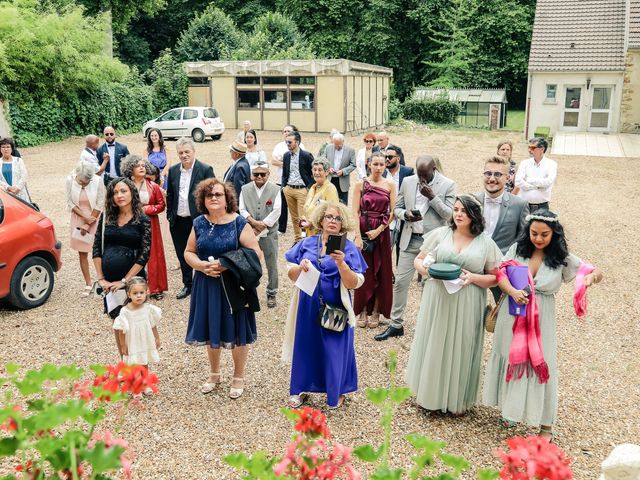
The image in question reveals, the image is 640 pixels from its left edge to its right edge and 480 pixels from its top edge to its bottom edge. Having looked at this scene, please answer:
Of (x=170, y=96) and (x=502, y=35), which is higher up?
(x=502, y=35)

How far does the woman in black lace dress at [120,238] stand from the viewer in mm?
5664

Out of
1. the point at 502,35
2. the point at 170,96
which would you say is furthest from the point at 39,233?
the point at 502,35

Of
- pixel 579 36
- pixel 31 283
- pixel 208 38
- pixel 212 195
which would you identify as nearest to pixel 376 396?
pixel 212 195

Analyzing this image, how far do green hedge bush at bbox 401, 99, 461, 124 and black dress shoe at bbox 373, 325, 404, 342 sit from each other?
30506mm

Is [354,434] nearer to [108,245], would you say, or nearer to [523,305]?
[523,305]

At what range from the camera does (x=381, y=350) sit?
6.43m

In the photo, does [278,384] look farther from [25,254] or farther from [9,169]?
[9,169]

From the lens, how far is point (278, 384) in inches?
223

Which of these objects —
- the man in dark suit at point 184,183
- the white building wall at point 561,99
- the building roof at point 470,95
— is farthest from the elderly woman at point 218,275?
the building roof at point 470,95

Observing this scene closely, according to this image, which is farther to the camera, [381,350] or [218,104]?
[218,104]

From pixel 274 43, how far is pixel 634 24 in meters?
20.7

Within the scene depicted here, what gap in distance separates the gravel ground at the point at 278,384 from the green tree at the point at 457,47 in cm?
A: 3505

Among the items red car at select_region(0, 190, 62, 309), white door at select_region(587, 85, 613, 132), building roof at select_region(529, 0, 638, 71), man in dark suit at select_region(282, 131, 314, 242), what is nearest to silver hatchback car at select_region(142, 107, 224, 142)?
building roof at select_region(529, 0, 638, 71)

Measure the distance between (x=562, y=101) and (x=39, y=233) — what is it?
982 inches
